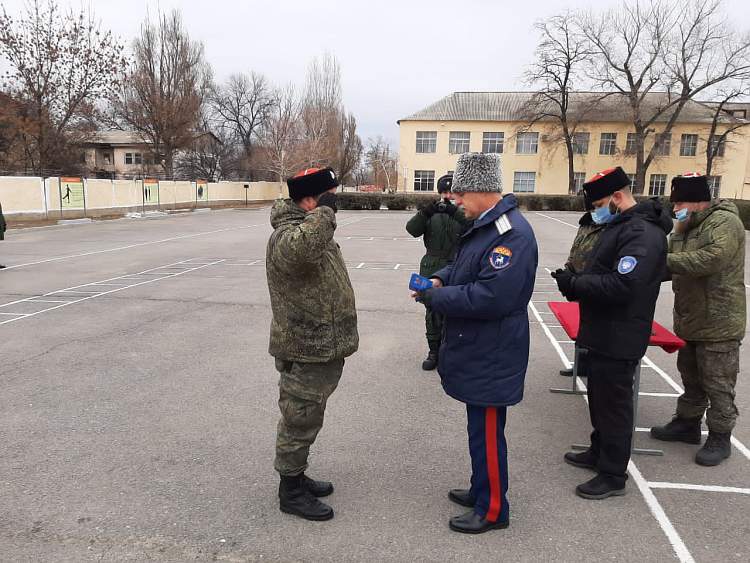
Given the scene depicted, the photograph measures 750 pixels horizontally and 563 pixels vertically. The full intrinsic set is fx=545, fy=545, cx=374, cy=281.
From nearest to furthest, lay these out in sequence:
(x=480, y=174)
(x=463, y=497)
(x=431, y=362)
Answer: (x=480, y=174)
(x=463, y=497)
(x=431, y=362)

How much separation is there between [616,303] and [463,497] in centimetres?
140

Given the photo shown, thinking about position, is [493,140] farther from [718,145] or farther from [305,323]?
[305,323]

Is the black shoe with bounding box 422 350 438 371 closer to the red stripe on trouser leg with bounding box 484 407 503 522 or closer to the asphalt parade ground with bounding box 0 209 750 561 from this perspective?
the asphalt parade ground with bounding box 0 209 750 561

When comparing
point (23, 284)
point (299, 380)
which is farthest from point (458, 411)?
point (23, 284)

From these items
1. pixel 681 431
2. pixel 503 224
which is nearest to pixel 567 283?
pixel 503 224

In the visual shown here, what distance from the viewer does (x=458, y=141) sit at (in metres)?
54.1

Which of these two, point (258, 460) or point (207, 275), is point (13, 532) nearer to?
point (258, 460)

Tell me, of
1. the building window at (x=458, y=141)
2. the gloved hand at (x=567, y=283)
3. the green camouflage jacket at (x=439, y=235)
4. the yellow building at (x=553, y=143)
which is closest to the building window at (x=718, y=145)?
the yellow building at (x=553, y=143)

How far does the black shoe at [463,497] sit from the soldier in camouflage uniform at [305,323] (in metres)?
0.72

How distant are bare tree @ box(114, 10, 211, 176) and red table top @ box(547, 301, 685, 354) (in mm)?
46195

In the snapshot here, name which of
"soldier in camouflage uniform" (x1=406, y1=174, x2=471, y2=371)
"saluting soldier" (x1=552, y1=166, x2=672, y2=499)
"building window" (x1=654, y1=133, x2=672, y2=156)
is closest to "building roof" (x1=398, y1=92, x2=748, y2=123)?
"building window" (x1=654, y1=133, x2=672, y2=156)

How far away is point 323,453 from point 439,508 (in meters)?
0.99

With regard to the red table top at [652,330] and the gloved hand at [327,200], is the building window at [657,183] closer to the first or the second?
the red table top at [652,330]

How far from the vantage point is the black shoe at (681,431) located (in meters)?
3.98
